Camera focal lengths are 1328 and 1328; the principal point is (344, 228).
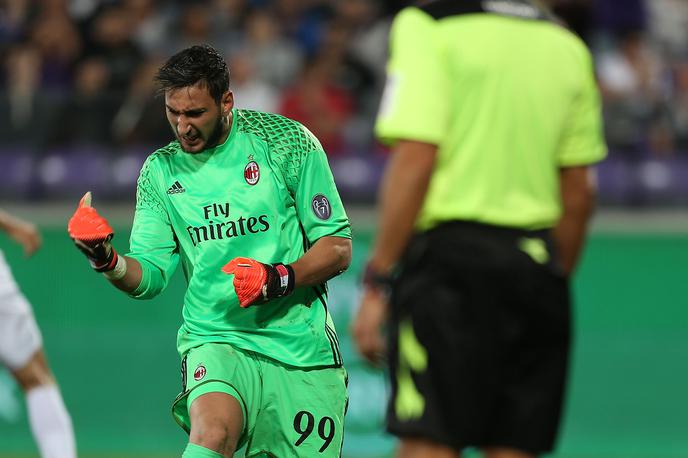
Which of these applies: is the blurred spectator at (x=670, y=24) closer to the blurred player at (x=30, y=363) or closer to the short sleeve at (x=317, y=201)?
the blurred player at (x=30, y=363)

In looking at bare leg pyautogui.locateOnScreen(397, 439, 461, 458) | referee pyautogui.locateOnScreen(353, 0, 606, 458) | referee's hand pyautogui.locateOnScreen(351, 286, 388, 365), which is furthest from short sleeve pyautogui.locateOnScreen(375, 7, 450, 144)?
bare leg pyautogui.locateOnScreen(397, 439, 461, 458)

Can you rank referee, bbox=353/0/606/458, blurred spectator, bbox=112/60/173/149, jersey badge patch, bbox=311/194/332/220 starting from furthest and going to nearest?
blurred spectator, bbox=112/60/173/149, jersey badge patch, bbox=311/194/332/220, referee, bbox=353/0/606/458

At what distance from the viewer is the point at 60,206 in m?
10.8

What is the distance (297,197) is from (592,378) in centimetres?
571

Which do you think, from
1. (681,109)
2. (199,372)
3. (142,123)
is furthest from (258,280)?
(681,109)

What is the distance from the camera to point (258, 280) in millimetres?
5293

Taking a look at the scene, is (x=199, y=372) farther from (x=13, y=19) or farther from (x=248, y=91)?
(x=13, y=19)

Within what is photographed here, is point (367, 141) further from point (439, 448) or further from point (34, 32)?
point (439, 448)

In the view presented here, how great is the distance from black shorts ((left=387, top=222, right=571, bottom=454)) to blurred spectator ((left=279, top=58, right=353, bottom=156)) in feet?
22.6

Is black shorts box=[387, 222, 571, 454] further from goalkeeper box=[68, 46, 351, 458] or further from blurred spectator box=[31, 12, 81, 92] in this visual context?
blurred spectator box=[31, 12, 81, 92]

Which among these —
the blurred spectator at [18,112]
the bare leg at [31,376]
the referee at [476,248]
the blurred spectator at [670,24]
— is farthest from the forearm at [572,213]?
the blurred spectator at [670,24]

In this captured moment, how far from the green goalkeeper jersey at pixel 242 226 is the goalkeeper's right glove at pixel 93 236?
22cm

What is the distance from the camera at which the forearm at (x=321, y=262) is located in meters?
5.49

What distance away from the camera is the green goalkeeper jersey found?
221 inches
